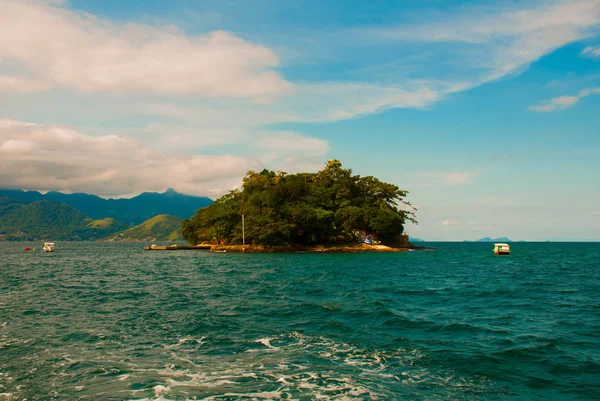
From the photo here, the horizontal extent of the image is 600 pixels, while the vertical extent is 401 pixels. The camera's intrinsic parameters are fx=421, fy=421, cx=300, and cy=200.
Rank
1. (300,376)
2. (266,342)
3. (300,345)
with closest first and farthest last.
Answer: (300,376), (300,345), (266,342)

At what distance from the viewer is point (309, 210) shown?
91875 mm

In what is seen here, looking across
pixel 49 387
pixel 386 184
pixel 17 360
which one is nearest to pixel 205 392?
pixel 49 387

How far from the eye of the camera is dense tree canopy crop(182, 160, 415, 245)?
9069 cm

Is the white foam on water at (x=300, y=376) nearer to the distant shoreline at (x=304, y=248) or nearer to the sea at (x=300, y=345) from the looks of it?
the sea at (x=300, y=345)

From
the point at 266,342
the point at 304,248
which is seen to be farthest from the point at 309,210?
the point at 266,342

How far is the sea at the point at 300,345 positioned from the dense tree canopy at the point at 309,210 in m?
59.9

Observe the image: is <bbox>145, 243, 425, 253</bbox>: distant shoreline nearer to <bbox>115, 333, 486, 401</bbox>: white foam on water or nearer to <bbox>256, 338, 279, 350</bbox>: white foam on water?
<bbox>256, 338, 279, 350</bbox>: white foam on water

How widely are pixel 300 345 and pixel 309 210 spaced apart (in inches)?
2989

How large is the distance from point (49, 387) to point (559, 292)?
32.6 meters

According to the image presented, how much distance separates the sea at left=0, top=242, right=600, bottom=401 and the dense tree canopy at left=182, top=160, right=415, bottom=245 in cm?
5994

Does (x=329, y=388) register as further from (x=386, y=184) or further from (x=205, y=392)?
(x=386, y=184)

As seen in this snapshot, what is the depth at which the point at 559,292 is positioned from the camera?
31.0 metres

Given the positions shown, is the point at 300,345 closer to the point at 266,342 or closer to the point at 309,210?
the point at 266,342

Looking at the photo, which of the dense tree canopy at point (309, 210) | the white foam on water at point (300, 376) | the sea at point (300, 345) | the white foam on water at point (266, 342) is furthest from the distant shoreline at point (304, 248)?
the white foam on water at point (300, 376)
